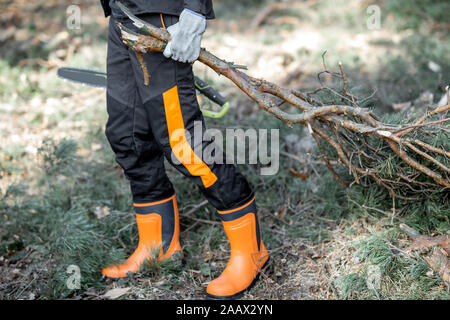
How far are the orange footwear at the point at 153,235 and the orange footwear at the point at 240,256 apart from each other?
1.21ft

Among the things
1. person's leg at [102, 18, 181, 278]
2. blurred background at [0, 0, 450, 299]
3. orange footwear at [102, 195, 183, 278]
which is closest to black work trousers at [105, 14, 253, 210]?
person's leg at [102, 18, 181, 278]

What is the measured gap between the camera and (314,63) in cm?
419

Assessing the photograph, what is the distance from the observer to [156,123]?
2.10 metres

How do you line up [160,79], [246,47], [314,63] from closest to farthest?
[160,79], [314,63], [246,47]

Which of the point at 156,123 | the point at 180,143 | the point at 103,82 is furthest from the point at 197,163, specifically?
the point at 103,82

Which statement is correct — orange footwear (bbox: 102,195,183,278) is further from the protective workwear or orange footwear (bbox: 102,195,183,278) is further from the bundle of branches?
the protective workwear

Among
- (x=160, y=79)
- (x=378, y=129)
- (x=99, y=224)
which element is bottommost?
(x=99, y=224)

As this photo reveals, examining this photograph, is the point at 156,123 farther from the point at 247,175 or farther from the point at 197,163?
the point at 247,175

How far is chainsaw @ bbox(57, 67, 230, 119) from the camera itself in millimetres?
2484

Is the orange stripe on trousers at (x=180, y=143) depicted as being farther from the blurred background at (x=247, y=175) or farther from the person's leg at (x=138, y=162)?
the blurred background at (x=247, y=175)

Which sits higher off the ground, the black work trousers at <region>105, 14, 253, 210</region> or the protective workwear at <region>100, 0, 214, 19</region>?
the protective workwear at <region>100, 0, 214, 19</region>

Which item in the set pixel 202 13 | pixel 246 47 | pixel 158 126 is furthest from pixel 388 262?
pixel 246 47

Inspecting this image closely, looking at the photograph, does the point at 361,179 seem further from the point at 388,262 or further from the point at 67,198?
the point at 67,198

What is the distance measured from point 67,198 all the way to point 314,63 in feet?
8.55
